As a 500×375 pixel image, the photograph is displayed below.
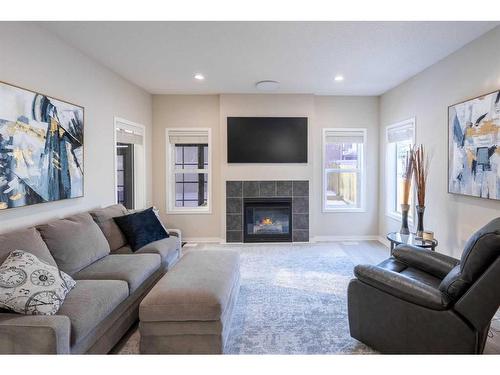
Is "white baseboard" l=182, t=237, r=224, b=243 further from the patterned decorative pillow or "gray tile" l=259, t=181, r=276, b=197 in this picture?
the patterned decorative pillow

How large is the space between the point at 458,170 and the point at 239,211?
3235 mm

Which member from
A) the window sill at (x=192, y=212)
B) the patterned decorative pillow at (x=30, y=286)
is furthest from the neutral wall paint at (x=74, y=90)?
the window sill at (x=192, y=212)

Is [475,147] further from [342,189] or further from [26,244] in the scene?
[26,244]

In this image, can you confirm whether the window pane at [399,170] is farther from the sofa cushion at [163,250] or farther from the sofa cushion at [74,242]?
the sofa cushion at [74,242]

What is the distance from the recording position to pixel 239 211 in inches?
202

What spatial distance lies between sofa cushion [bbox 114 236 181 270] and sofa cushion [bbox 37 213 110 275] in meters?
0.28

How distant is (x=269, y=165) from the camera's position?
513cm

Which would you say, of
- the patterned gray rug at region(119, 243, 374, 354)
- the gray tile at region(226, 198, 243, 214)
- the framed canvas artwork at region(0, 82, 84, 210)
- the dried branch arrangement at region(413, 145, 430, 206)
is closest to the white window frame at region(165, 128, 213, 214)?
the gray tile at region(226, 198, 243, 214)

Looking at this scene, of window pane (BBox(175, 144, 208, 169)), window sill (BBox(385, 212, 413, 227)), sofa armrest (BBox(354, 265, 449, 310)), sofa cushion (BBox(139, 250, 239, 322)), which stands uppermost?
window pane (BBox(175, 144, 208, 169))

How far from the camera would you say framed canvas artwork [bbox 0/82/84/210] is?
2.22 meters

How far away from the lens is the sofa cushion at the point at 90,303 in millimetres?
1673

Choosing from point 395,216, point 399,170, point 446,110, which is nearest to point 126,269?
point 446,110

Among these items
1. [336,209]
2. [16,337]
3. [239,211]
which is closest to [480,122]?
[336,209]
